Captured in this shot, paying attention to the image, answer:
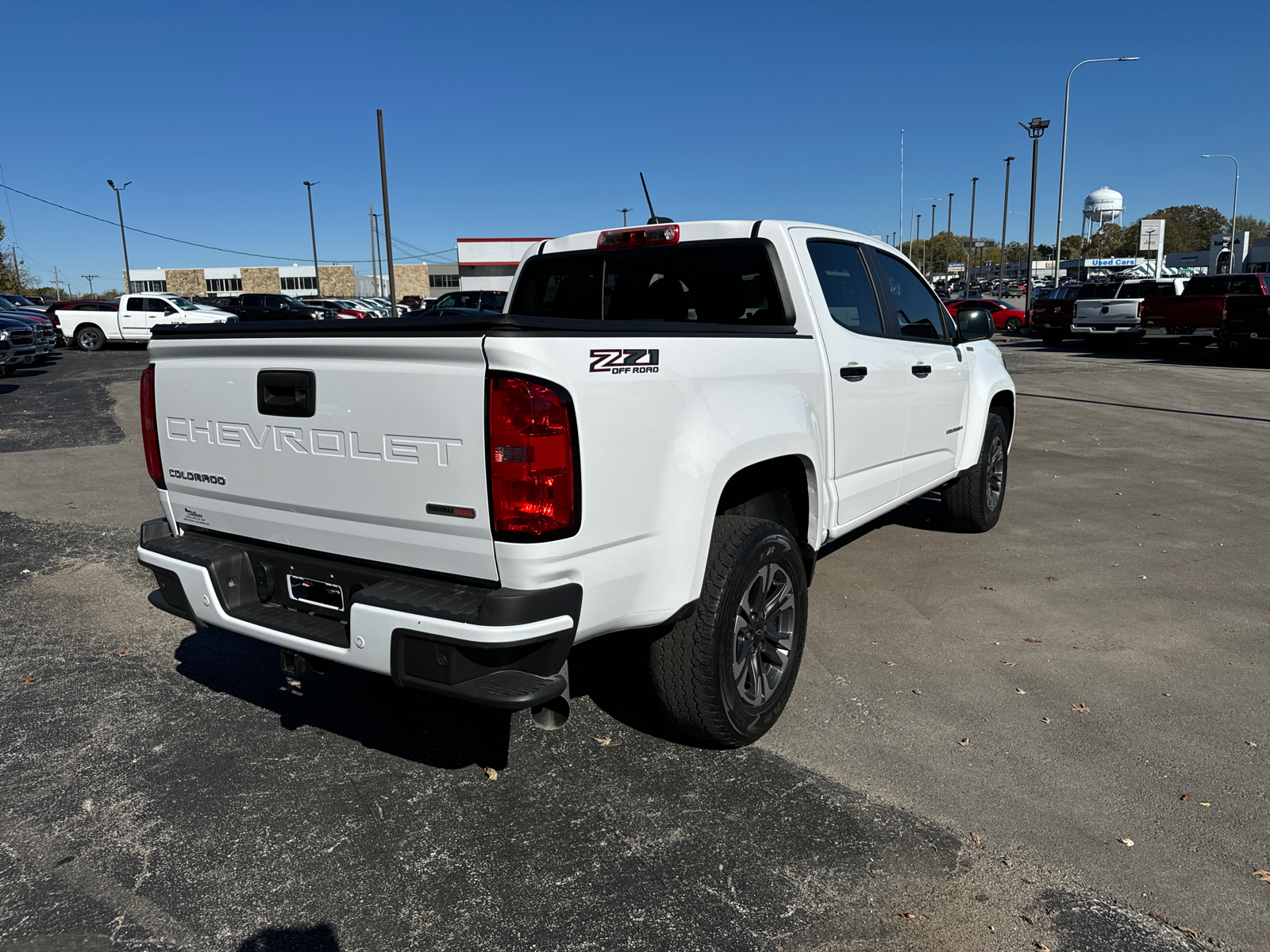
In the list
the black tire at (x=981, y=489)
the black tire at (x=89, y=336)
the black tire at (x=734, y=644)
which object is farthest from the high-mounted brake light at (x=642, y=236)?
the black tire at (x=89, y=336)

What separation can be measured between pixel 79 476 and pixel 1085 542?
9.28 m

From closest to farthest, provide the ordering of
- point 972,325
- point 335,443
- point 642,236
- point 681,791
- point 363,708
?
point 335,443 < point 681,791 < point 363,708 < point 642,236 < point 972,325

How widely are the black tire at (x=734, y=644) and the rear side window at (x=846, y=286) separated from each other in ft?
4.29

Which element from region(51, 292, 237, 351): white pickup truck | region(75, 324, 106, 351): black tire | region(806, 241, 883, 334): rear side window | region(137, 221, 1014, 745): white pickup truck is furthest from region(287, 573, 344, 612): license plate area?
region(75, 324, 106, 351): black tire

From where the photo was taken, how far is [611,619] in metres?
2.83

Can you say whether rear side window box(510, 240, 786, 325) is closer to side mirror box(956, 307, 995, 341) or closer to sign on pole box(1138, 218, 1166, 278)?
→ side mirror box(956, 307, 995, 341)

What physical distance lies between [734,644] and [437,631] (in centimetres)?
124

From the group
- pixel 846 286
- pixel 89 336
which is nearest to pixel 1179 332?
pixel 846 286

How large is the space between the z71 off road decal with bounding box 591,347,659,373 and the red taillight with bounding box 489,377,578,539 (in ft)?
0.57

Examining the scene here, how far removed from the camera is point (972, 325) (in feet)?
19.1

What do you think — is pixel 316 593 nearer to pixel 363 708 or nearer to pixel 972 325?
pixel 363 708

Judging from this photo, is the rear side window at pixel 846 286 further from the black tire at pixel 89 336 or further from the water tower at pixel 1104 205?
the water tower at pixel 1104 205

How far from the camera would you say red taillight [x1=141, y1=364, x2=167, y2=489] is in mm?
3436

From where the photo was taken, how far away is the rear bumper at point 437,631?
2.51 m
